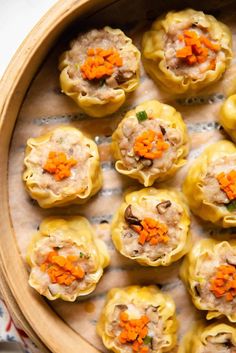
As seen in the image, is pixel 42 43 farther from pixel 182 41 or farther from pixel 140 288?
pixel 140 288

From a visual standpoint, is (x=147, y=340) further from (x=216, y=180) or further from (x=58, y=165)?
(x=58, y=165)

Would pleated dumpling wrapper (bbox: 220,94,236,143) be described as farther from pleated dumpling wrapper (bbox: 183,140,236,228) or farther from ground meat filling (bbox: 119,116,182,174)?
ground meat filling (bbox: 119,116,182,174)

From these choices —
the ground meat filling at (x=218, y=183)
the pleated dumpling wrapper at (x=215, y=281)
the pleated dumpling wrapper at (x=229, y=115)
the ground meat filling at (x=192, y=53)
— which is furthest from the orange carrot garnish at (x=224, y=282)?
the ground meat filling at (x=192, y=53)

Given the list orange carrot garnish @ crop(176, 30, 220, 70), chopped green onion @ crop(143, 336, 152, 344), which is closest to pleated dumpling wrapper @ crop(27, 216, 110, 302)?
chopped green onion @ crop(143, 336, 152, 344)

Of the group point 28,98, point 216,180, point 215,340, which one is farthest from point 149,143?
point 215,340

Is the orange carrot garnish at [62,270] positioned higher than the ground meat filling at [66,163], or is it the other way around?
the ground meat filling at [66,163]

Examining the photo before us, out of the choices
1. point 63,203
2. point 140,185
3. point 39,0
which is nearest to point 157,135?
point 140,185

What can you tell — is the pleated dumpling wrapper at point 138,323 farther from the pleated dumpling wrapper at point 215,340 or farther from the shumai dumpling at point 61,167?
the shumai dumpling at point 61,167
